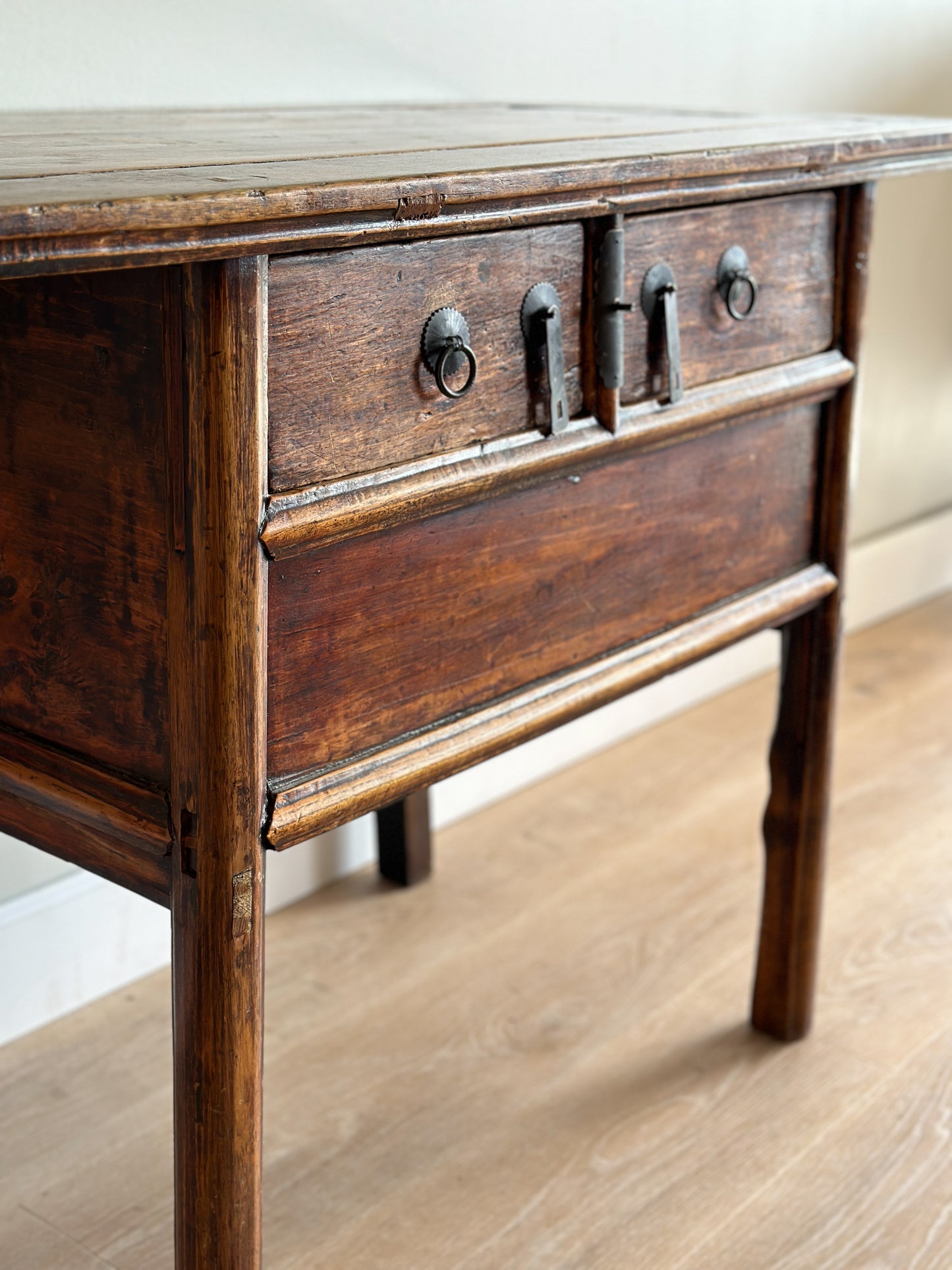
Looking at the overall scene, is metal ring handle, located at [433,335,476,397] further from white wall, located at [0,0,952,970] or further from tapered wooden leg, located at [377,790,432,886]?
tapered wooden leg, located at [377,790,432,886]

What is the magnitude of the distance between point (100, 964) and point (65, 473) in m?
0.86

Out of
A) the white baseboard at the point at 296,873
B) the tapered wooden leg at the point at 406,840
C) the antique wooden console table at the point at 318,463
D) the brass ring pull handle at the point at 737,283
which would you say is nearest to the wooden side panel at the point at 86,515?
the antique wooden console table at the point at 318,463

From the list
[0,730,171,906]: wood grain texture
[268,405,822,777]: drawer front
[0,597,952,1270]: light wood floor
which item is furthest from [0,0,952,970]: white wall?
[268,405,822,777]: drawer front

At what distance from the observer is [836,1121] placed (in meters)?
1.40

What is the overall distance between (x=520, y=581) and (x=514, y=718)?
97 millimetres

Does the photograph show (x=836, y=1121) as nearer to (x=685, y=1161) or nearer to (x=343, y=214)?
(x=685, y=1161)

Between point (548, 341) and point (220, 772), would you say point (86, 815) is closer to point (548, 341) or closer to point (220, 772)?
point (220, 772)

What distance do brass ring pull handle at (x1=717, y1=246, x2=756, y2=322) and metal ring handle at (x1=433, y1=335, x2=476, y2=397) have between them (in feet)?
0.96

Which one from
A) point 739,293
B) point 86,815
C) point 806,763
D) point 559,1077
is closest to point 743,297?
point 739,293

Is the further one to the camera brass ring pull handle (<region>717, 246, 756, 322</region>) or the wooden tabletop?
brass ring pull handle (<region>717, 246, 756, 322</region>)

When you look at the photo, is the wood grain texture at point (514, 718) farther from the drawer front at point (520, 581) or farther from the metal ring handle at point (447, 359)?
the metal ring handle at point (447, 359)

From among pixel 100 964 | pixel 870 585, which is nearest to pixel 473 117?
pixel 100 964

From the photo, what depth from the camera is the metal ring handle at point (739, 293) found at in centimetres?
112

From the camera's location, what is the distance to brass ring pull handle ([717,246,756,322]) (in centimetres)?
111
